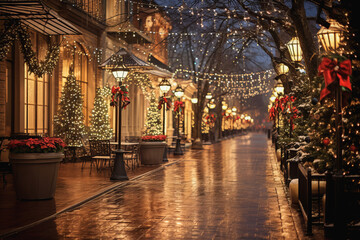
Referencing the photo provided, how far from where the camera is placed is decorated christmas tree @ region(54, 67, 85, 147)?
21.8m

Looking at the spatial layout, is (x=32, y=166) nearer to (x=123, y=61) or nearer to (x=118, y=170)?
(x=118, y=170)

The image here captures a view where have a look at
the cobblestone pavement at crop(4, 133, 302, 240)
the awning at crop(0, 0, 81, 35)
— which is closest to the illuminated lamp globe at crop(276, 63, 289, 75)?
the cobblestone pavement at crop(4, 133, 302, 240)

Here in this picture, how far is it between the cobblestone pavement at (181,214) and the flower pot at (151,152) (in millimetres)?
5620

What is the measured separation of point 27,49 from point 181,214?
9959 millimetres

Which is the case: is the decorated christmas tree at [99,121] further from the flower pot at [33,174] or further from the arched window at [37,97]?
the flower pot at [33,174]

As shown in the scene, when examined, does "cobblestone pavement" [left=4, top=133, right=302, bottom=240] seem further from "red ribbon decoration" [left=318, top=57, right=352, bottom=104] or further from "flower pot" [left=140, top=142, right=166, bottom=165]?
"flower pot" [left=140, top=142, right=166, bottom=165]

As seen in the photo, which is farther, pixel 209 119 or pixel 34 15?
pixel 209 119

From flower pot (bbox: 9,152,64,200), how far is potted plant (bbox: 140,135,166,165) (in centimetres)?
1009

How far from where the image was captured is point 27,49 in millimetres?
17672

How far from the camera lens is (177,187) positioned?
1452 centimetres

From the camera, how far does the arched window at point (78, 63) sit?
23.3 metres

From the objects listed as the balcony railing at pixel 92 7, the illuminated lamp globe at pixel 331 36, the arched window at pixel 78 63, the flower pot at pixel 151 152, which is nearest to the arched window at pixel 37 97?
the arched window at pixel 78 63

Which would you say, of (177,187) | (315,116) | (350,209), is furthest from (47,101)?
(350,209)

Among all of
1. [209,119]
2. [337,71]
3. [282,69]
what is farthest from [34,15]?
[209,119]
